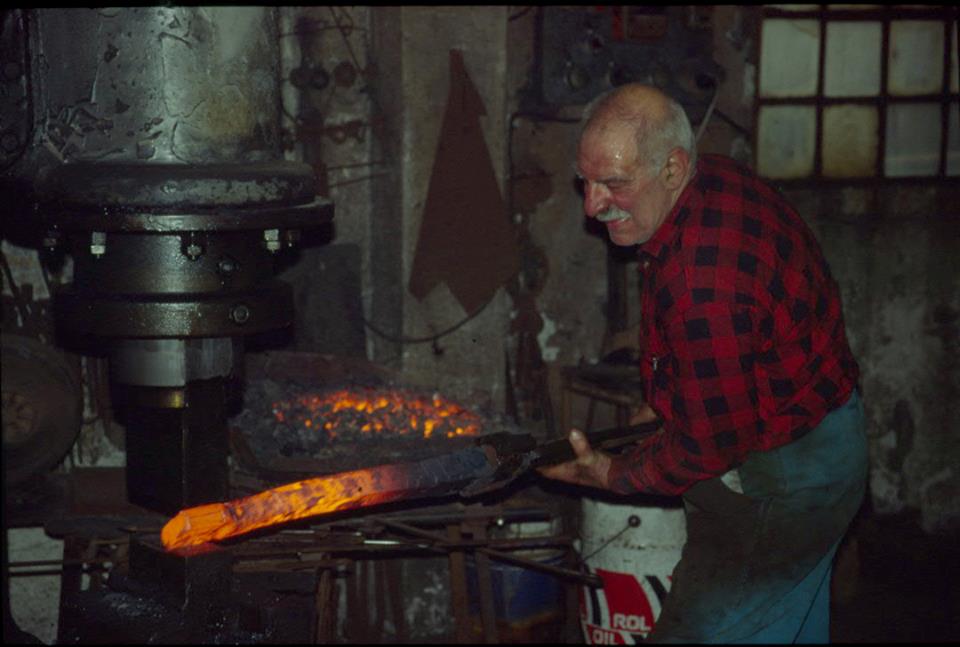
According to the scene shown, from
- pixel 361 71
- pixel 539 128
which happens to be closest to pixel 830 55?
pixel 539 128

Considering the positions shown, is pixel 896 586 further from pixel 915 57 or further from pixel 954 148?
pixel 915 57

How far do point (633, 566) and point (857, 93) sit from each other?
3389 millimetres

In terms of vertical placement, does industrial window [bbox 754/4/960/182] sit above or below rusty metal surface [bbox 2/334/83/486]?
above

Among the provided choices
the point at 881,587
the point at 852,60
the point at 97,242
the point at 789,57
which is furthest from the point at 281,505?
the point at 852,60

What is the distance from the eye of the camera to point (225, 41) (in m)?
3.48

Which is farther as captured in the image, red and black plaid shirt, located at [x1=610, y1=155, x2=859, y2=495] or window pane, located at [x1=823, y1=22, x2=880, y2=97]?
window pane, located at [x1=823, y1=22, x2=880, y2=97]

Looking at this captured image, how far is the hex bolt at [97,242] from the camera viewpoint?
3.39 m

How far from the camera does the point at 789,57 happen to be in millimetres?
6848

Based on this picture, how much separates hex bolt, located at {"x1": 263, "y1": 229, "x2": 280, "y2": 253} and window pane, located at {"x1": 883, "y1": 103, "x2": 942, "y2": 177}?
4.69 metres

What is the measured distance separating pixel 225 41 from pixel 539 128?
11.0 ft

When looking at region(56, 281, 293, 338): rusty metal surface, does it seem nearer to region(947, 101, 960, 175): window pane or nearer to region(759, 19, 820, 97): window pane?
region(759, 19, 820, 97): window pane

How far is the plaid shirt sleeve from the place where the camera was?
327 cm

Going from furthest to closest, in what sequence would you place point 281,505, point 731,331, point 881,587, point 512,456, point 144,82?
point 881,587 < point 512,456 < point 281,505 < point 144,82 < point 731,331

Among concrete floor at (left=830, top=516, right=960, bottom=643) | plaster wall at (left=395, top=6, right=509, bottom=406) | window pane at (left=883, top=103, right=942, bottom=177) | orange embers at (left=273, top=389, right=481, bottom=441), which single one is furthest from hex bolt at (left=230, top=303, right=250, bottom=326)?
window pane at (left=883, top=103, right=942, bottom=177)
